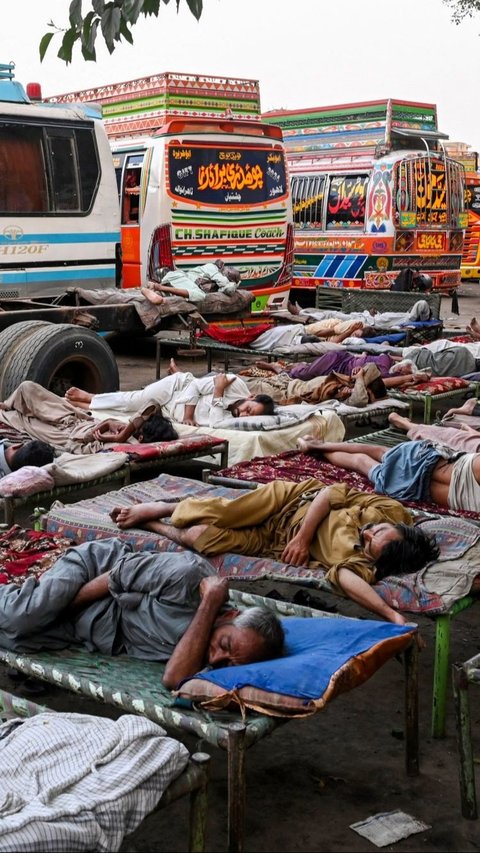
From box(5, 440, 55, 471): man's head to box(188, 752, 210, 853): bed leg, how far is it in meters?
3.59

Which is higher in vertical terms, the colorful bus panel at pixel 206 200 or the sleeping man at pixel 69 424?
the colorful bus panel at pixel 206 200

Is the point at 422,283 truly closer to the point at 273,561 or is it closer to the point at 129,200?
the point at 129,200

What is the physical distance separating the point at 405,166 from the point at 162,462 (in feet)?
33.9

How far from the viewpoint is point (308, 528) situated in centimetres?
459

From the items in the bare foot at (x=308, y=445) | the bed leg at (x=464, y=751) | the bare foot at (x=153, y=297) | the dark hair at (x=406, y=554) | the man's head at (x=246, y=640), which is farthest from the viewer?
the bare foot at (x=153, y=297)

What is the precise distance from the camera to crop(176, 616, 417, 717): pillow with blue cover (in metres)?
3.15

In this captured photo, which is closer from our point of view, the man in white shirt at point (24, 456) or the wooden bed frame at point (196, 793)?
the wooden bed frame at point (196, 793)

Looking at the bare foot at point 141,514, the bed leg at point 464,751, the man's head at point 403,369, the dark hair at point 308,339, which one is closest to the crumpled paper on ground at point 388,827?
the bed leg at point 464,751

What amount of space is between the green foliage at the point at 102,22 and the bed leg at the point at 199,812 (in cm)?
250

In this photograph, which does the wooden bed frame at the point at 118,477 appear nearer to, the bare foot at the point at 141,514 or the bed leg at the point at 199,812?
the bare foot at the point at 141,514

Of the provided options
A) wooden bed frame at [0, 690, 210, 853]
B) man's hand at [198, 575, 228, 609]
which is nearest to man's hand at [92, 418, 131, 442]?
man's hand at [198, 575, 228, 609]

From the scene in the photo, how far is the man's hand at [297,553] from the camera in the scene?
178 inches

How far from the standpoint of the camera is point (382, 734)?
3898 mm

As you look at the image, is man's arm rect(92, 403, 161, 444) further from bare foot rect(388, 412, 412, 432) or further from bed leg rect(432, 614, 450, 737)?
bed leg rect(432, 614, 450, 737)
